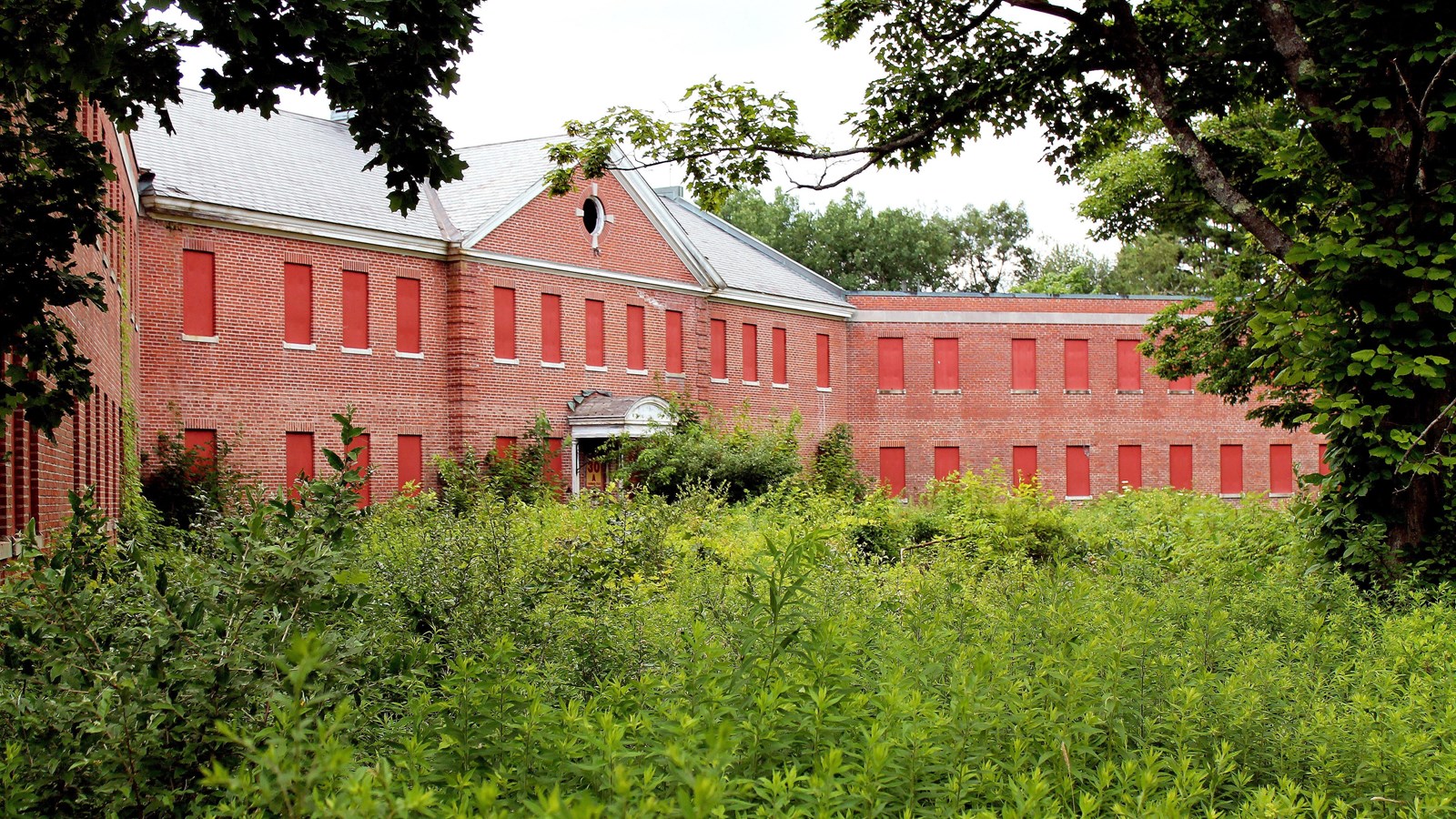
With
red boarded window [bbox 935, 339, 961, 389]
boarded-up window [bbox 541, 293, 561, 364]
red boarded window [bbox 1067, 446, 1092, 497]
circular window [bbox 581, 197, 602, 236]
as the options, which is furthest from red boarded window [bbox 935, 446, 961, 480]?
boarded-up window [bbox 541, 293, 561, 364]

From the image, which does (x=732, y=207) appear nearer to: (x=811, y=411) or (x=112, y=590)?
(x=811, y=411)

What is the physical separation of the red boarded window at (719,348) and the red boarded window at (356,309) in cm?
1103

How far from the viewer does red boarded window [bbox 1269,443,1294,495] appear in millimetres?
42344

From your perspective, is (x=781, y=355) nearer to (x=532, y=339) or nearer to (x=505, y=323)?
(x=532, y=339)

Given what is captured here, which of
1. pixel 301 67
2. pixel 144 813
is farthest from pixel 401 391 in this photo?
pixel 144 813

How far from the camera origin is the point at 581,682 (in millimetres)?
5812

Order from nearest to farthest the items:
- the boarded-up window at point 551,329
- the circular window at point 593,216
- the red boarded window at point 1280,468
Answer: the boarded-up window at point 551,329, the circular window at point 593,216, the red boarded window at point 1280,468

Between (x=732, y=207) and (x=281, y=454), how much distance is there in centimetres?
4454

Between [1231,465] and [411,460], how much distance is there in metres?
28.5

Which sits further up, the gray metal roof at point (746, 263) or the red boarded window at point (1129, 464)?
the gray metal roof at point (746, 263)

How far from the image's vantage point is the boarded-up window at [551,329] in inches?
1211

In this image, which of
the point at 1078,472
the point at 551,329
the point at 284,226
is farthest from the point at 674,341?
the point at 1078,472

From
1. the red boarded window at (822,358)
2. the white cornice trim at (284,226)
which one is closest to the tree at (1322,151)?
the white cornice trim at (284,226)

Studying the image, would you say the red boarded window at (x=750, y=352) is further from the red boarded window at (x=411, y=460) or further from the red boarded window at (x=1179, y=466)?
the red boarded window at (x=1179, y=466)
